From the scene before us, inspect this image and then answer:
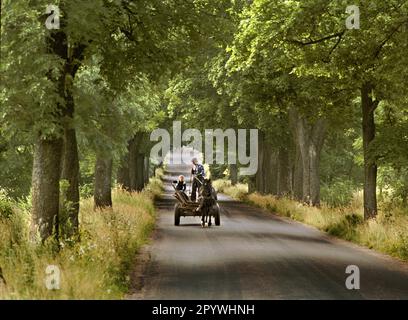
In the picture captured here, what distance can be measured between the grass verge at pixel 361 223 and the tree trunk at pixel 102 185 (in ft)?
26.1

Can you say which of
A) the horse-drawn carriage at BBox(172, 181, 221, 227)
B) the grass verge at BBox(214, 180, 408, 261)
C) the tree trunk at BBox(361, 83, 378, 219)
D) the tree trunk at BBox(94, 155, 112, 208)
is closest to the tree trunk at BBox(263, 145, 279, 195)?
the grass verge at BBox(214, 180, 408, 261)

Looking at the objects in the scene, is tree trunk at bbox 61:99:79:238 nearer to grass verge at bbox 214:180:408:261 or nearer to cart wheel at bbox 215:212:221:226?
grass verge at bbox 214:180:408:261

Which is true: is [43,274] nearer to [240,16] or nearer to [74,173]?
[74,173]

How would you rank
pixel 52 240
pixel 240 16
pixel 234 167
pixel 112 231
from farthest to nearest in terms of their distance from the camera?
pixel 234 167 → pixel 240 16 → pixel 112 231 → pixel 52 240

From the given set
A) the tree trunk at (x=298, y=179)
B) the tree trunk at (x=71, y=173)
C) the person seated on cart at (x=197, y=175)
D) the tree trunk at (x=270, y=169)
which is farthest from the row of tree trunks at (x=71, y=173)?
the tree trunk at (x=270, y=169)

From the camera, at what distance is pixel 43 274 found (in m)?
9.99

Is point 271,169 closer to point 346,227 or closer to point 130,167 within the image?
point 130,167

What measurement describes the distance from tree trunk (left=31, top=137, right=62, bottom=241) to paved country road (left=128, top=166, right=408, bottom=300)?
214 centimetres


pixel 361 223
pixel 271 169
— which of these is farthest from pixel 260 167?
pixel 361 223

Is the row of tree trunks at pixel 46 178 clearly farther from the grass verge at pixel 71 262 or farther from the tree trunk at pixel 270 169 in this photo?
the tree trunk at pixel 270 169

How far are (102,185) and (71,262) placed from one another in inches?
518

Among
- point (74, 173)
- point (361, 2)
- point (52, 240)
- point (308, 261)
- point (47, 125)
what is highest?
point (361, 2)
